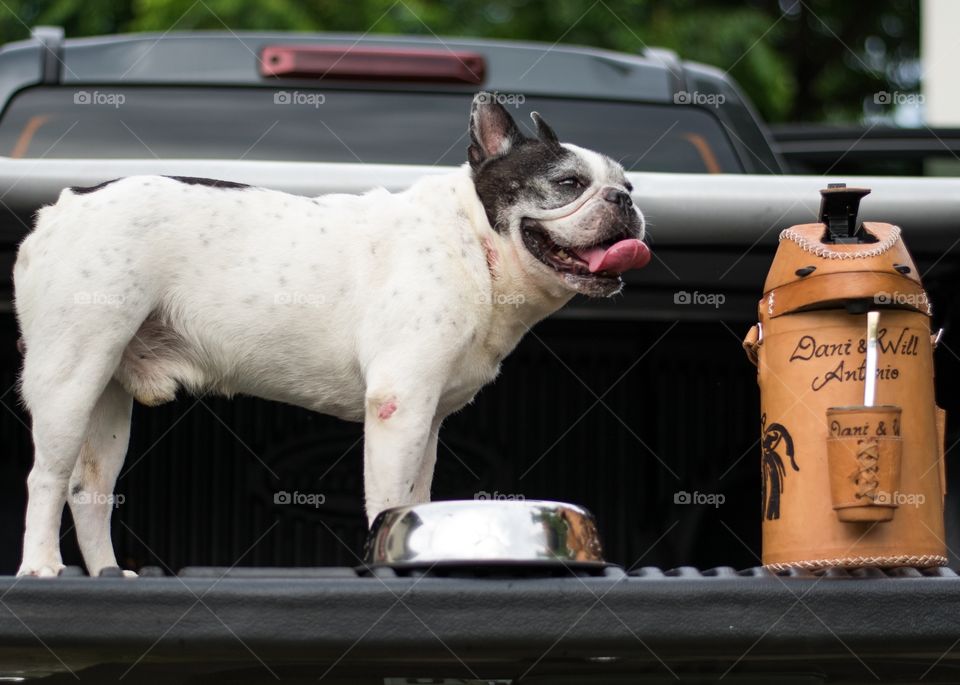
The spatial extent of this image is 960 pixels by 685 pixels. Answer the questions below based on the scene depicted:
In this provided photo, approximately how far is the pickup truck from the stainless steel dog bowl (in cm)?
4

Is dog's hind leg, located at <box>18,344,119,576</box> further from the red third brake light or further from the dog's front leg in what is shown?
the red third brake light

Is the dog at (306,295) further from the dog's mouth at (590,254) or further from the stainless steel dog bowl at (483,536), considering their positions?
the stainless steel dog bowl at (483,536)

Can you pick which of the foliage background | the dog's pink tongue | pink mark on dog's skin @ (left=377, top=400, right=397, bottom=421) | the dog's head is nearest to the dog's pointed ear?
the dog's head

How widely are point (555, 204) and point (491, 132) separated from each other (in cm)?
→ 22

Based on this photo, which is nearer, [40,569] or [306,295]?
[40,569]

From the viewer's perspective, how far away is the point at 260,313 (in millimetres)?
2639

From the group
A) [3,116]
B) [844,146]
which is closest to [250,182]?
[3,116]

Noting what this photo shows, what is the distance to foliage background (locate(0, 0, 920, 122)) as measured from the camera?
10.7m

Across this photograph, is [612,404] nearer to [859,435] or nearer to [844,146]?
[859,435]

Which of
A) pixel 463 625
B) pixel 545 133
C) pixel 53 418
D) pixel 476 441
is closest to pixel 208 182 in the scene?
pixel 53 418

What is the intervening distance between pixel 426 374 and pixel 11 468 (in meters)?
1.25

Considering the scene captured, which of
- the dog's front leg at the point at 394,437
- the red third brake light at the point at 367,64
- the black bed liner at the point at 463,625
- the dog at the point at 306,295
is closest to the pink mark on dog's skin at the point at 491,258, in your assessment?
the dog at the point at 306,295

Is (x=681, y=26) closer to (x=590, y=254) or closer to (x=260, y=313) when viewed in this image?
(x=590, y=254)

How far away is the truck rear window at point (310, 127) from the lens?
385 cm
